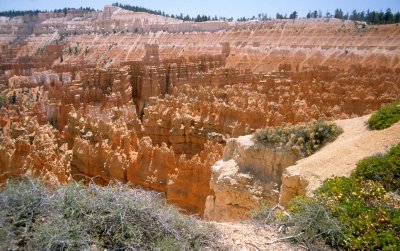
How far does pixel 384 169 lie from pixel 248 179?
4.29m

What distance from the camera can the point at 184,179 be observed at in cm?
1528

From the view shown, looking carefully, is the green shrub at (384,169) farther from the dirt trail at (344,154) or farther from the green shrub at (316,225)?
the green shrub at (316,225)

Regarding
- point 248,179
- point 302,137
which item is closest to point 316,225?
point 302,137

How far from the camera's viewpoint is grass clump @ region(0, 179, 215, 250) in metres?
3.81

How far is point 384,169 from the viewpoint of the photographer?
6219mm

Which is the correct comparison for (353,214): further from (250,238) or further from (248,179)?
(248,179)

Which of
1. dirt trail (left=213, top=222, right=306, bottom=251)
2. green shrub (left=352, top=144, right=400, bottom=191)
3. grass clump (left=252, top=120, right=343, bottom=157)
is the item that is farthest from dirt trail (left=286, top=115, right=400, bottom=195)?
dirt trail (left=213, top=222, right=306, bottom=251)

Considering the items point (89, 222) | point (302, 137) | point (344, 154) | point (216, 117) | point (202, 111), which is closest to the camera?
point (89, 222)

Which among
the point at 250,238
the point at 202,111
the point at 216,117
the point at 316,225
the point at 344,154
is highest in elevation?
the point at 344,154

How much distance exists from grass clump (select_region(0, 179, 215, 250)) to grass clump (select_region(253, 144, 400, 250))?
1420 mm

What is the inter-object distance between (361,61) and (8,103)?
38.0 metres

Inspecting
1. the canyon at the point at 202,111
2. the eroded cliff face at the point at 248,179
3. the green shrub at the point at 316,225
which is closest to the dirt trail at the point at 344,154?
the canyon at the point at 202,111

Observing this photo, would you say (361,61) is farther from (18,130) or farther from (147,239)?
(147,239)

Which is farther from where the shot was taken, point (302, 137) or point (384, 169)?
point (302, 137)
